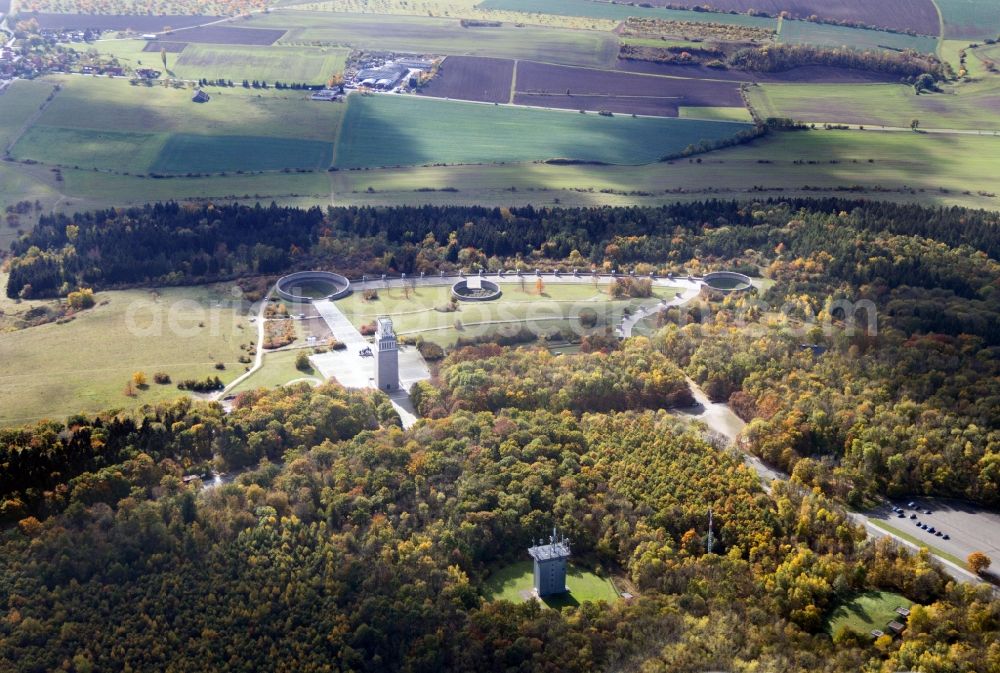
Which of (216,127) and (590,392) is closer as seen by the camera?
(590,392)

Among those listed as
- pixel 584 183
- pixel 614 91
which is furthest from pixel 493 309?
pixel 614 91

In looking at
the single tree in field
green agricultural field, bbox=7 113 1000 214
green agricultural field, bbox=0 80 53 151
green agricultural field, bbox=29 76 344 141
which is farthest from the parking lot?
green agricultural field, bbox=0 80 53 151

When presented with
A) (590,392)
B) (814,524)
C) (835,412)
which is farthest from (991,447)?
(590,392)

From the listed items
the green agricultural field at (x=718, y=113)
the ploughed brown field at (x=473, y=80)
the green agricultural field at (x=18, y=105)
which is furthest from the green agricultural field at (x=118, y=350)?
the green agricultural field at (x=718, y=113)

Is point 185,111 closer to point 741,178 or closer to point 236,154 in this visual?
point 236,154

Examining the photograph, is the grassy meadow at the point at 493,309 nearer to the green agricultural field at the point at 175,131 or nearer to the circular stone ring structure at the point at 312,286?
the circular stone ring structure at the point at 312,286

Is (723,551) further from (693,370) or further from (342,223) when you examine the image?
(342,223)
